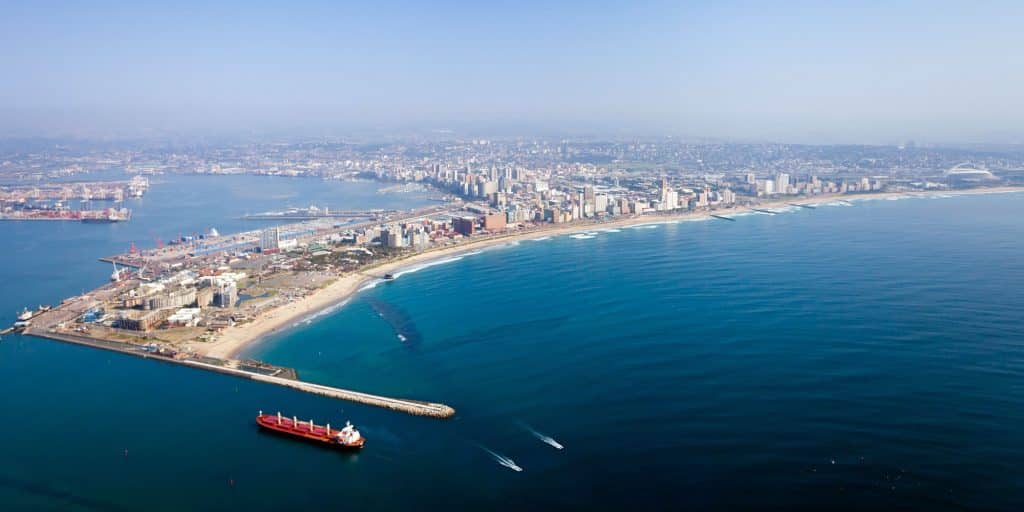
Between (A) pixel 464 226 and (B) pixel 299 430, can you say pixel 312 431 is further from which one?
(A) pixel 464 226

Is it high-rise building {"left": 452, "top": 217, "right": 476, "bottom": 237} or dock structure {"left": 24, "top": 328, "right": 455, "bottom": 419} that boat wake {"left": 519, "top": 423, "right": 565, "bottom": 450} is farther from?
high-rise building {"left": 452, "top": 217, "right": 476, "bottom": 237}

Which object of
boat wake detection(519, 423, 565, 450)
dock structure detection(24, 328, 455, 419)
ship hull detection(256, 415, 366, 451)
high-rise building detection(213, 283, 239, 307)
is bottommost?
ship hull detection(256, 415, 366, 451)

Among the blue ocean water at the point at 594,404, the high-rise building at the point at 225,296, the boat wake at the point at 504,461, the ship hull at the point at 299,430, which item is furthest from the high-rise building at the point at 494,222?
the boat wake at the point at 504,461

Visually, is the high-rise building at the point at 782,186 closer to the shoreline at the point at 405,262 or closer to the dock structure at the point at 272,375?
the shoreline at the point at 405,262

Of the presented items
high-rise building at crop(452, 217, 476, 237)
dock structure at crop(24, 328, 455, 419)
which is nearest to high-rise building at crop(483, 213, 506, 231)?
high-rise building at crop(452, 217, 476, 237)

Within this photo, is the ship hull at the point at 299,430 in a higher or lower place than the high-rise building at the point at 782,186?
lower

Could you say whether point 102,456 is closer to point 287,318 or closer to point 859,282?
point 287,318
